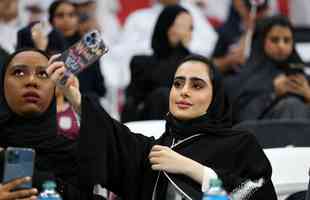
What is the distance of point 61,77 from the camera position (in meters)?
5.48

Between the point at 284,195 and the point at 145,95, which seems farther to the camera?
the point at 145,95

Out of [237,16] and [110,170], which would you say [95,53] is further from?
[237,16]

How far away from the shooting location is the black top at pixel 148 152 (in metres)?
5.48

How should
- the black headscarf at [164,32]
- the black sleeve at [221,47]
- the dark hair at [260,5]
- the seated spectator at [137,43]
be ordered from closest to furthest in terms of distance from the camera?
the black headscarf at [164,32] < the black sleeve at [221,47] < the dark hair at [260,5] < the seated spectator at [137,43]

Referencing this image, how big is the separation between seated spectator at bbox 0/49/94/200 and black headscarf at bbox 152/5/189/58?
12.0 feet

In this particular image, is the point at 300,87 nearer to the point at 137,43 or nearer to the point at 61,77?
the point at 137,43

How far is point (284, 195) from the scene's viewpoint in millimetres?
6281

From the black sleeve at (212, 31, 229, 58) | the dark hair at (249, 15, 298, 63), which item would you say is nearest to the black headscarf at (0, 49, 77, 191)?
the dark hair at (249, 15, 298, 63)

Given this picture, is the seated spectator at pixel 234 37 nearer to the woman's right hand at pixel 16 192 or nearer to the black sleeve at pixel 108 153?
the black sleeve at pixel 108 153

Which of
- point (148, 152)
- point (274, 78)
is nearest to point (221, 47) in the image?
point (274, 78)

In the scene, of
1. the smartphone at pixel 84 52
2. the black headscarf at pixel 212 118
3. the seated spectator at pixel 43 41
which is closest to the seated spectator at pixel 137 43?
the seated spectator at pixel 43 41

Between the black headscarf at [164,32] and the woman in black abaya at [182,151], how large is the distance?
381cm

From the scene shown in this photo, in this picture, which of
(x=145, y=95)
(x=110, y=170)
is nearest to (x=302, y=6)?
(x=145, y=95)

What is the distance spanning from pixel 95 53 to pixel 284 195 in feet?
4.73
